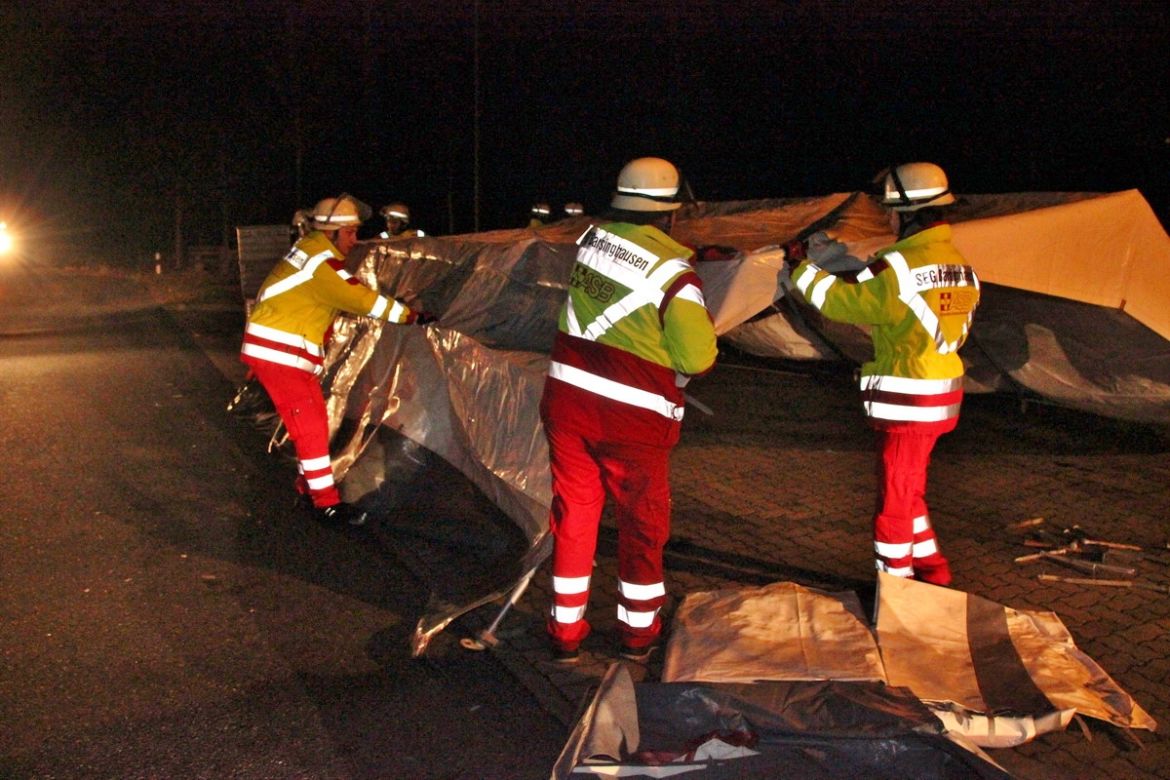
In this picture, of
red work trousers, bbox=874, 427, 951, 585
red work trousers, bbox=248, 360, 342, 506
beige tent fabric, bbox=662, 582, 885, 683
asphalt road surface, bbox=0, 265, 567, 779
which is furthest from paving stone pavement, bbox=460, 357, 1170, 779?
red work trousers, bbox=248, 360, 342, 506

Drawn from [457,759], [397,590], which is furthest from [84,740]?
[397,590]

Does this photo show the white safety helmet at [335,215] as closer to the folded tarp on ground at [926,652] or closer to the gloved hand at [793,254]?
the gloved hand at [793,254]

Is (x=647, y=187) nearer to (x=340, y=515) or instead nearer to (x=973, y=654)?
(x=973, y=654)

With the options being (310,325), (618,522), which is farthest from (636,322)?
(310,325)

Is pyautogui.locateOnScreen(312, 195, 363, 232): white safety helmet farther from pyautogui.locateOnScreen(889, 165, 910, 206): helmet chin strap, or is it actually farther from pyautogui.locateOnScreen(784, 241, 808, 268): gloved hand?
pyautogui.locateOnScreen(889, 165, 910, 206): helmet chin strap

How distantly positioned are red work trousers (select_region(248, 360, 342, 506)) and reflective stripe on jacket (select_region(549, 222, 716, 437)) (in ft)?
7.82

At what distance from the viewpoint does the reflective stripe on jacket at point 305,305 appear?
5.56m

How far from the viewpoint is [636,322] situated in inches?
151

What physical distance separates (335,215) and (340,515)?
1.84 m

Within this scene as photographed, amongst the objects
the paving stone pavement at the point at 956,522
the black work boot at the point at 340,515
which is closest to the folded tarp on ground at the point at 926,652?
the paving stone pavement at the point at 956,522

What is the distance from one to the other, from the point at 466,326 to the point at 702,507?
6.65ft

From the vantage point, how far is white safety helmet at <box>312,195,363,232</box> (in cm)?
586

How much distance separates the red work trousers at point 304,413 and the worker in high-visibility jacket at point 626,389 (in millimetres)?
2230

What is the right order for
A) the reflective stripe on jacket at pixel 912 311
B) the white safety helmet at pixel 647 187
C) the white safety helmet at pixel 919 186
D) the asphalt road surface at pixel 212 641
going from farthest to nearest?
the white safety helmet at pixel 919 186 < the reflective stripe on jacket at pixel 912 311 < the white safety helmet at pixel 647 187 < the asphalt road surface at pixel 212 641
